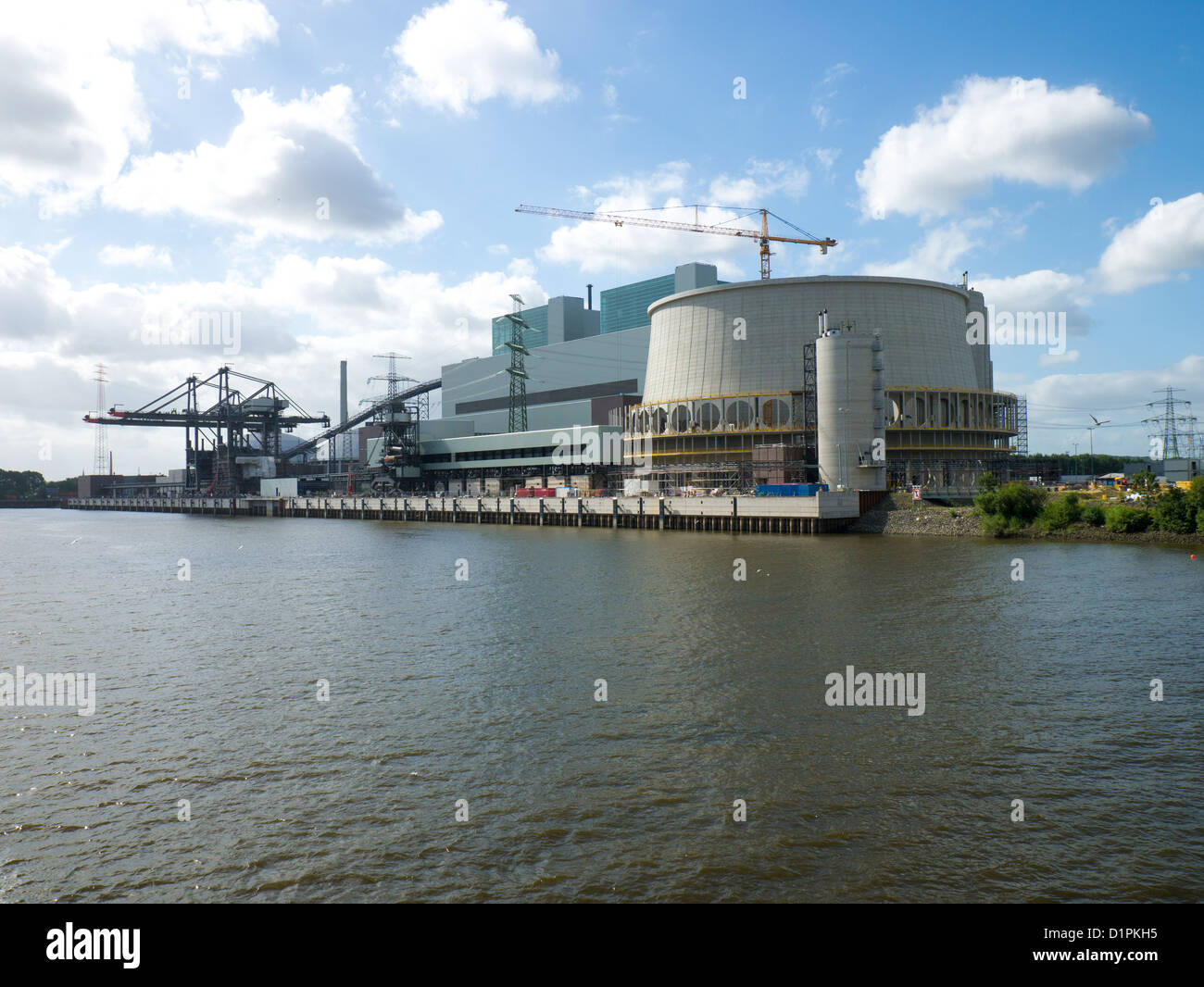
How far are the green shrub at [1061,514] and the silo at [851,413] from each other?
17773mm

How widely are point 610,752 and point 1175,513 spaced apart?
176ft

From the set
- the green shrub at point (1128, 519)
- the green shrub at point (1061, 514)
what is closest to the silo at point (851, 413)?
the green shrub at point (1061, 514)

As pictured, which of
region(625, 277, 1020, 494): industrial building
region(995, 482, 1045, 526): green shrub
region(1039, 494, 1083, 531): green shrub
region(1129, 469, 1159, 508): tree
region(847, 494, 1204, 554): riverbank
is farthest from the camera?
region(625, 277, 1020, 494): industrial building

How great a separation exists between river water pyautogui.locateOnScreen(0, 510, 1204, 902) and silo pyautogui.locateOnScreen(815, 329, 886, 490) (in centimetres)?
4370

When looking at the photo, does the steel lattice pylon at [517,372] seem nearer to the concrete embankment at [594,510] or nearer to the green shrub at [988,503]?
the concrete embankment at [594,510]

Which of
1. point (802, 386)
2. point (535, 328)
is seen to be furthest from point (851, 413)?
point (535, 328)

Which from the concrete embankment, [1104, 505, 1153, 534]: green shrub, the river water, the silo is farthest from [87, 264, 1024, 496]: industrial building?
the river water

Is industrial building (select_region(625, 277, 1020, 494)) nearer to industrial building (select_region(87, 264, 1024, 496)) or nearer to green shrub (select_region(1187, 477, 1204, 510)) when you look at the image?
industrial building (select_region(87, 264, 1024, 496))

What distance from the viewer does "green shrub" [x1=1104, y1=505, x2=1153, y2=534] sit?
54188 millimetres

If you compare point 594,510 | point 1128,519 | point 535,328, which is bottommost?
point 1128,519

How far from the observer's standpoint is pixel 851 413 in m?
76.7

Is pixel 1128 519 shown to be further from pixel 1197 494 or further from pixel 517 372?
pixel 517 372

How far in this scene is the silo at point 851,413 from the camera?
250 feet
